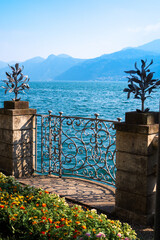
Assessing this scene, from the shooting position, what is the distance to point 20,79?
6.75 metres

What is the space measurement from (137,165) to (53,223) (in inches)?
70.4

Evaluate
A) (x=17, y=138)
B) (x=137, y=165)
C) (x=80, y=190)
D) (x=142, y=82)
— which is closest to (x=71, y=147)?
(x=17, y=138)

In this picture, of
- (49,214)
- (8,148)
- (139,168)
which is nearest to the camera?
(49,214)

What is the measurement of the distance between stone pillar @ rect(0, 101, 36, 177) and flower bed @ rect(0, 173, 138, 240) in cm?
290

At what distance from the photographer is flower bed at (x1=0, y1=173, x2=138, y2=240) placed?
296cm

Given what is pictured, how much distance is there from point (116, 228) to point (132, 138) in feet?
5.48

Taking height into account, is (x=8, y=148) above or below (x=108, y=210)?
above

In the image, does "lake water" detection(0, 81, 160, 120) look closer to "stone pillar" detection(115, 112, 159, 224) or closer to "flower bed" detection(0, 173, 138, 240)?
"stone pillar" detection(115, 112, 159, 224)

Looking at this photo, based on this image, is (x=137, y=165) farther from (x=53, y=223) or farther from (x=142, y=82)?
(x=53, y=223)

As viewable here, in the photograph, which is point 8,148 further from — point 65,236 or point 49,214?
point 65,236

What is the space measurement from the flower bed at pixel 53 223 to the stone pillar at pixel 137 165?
1.22m

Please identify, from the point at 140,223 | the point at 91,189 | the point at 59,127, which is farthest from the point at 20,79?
the point at 140,223

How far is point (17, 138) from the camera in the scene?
263 inches

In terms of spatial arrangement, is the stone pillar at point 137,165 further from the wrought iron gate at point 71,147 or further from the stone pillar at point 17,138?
the stone pillar at point 17,138
